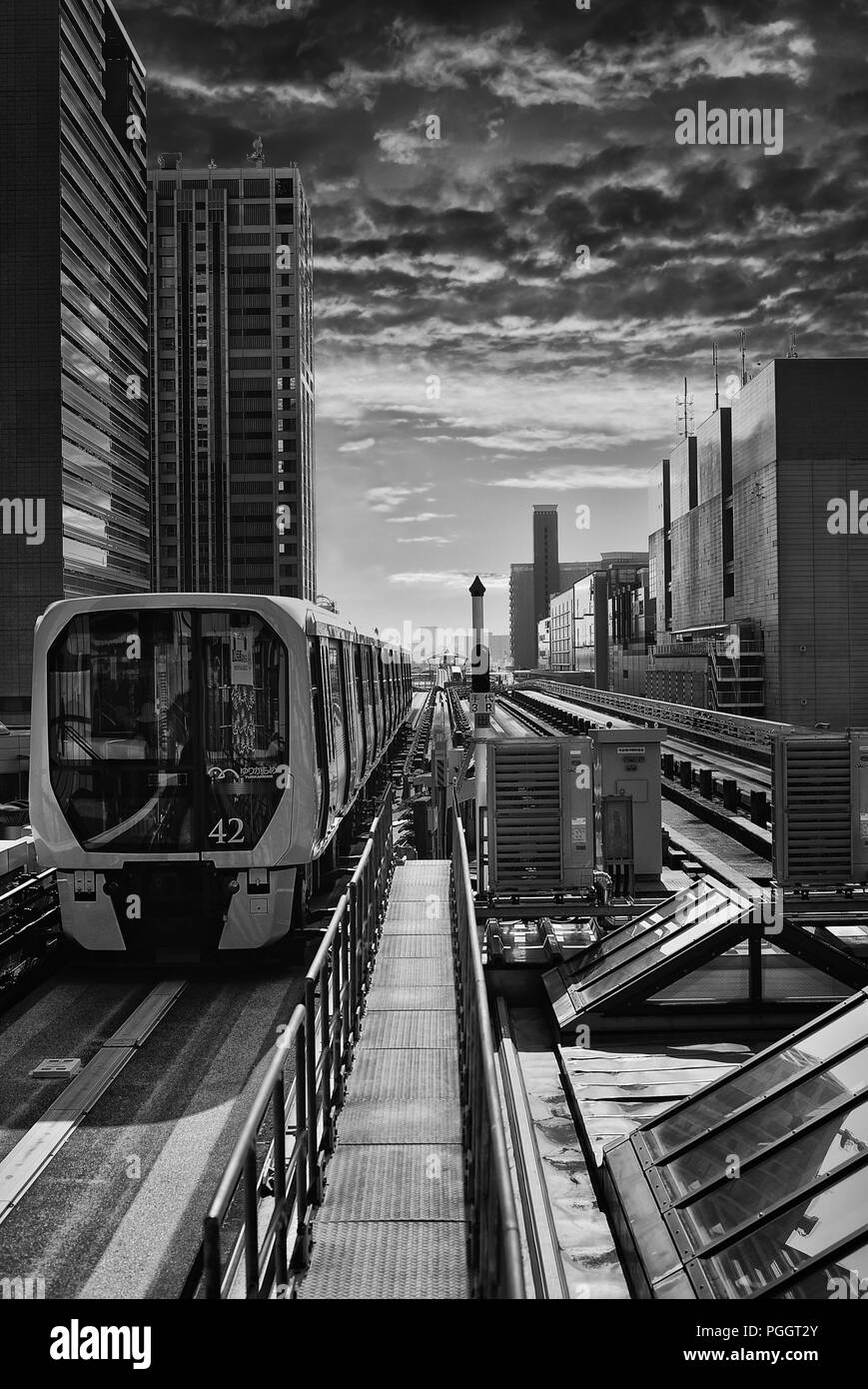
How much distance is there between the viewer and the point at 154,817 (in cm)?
831

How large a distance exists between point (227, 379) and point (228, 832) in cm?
10116

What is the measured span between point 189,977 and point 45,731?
2.34 m

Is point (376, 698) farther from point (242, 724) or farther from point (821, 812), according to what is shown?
point (242, 724)

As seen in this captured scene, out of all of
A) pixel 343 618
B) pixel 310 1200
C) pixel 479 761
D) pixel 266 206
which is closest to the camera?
pixel 310 1200

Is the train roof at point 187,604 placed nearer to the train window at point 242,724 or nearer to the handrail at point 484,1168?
the train window at point 242,724

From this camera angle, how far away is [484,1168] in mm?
4102

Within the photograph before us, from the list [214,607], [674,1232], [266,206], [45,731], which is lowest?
[674,1232]

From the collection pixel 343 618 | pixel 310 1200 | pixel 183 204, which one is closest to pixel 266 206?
pixel 183 204

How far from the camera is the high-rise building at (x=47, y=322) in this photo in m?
65.5

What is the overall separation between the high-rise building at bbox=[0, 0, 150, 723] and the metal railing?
61.4m

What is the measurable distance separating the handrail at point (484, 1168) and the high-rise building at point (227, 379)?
98068 mm

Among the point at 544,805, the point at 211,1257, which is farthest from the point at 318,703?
the point at 211,1257

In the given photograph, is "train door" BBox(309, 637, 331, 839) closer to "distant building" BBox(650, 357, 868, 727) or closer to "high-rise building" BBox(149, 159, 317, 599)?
"distant building" BBox(650, 357, 868, 727)
